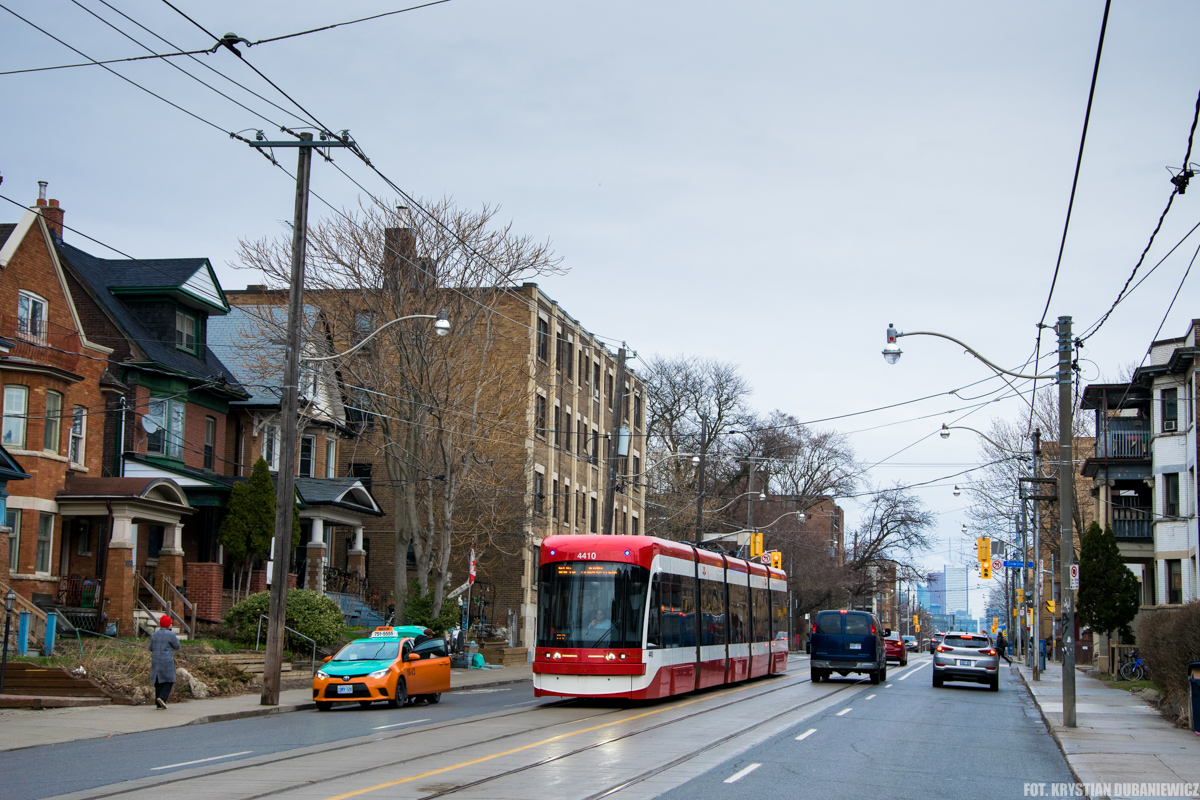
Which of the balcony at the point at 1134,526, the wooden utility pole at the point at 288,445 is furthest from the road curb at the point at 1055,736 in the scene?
the balcony at the point at 1134,526

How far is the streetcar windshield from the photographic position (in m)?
22.2

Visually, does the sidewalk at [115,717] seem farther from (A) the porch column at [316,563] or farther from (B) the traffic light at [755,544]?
(B) the traffic light at [755,544]

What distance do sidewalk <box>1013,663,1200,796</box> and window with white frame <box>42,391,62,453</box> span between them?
2466 centimetres

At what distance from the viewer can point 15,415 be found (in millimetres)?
30094

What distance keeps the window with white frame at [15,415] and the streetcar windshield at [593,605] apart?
15.7m

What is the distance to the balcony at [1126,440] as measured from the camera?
50156mm

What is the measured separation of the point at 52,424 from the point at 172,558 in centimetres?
480

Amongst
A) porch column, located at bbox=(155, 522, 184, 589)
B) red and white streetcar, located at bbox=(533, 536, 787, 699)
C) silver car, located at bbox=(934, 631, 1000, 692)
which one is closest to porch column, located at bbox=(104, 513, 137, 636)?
porch column, located at bbox=(155, 522, 184, 589)

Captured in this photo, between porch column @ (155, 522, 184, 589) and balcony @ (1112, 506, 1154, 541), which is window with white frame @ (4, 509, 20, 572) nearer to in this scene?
porch column @ (155, 522, 184, 589)

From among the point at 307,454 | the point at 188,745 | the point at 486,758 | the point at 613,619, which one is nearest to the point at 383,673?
the point at 613,619

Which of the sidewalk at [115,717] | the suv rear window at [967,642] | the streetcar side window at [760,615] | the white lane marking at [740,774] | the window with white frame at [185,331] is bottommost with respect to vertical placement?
the sidewalk at [115,717]

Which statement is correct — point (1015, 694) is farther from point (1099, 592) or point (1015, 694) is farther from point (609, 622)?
point (609, 622)

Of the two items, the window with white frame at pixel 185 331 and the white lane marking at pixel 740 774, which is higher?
the window with white frame at pixel 185 331

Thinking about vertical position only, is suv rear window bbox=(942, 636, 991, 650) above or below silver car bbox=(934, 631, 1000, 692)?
above
